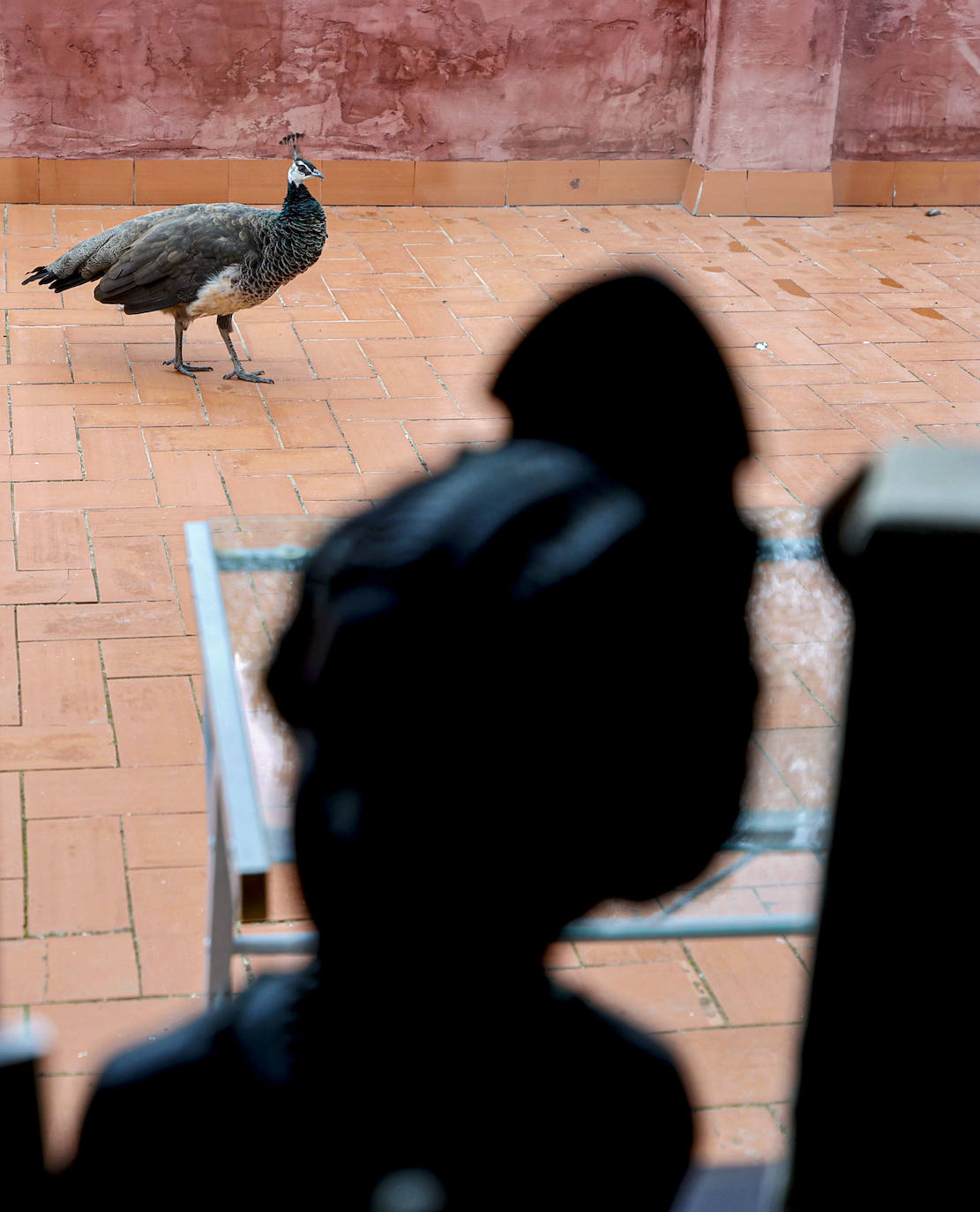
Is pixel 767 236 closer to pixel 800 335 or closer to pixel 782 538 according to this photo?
pixel 800 335

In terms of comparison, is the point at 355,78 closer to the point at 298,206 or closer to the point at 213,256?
the point at 298,206

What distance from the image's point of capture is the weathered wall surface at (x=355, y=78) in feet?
23.6

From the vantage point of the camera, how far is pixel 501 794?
0.49 metres

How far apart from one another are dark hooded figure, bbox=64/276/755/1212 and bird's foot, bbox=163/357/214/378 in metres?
5.27

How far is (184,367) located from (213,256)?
1.89ft

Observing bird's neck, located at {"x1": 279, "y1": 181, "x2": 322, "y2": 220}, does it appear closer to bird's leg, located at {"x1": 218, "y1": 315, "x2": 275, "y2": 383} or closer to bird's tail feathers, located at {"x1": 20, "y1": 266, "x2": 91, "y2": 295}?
bird's leg, located at {"x1": 218, "y1": 315, "x2": 275, "y2": 383}

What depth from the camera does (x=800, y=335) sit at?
6.26 m

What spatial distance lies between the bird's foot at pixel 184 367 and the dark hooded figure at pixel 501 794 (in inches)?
207

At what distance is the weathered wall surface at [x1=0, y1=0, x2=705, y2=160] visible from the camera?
7203mm

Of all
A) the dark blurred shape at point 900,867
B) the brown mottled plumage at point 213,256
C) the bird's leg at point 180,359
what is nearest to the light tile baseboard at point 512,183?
the bird's leg at point 180,359

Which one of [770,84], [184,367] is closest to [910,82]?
[770,84]

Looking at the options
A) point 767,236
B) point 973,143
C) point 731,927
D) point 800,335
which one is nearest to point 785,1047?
point 731,927

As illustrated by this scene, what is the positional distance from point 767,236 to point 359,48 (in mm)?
2332

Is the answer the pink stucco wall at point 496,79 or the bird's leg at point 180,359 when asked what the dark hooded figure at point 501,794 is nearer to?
the bird's leg at point 180,359
